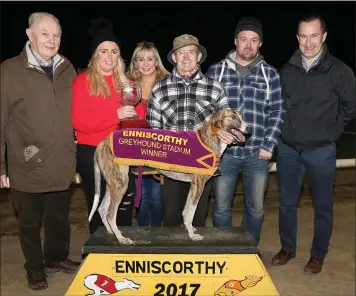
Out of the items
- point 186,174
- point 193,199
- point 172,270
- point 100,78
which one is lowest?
point 172,270

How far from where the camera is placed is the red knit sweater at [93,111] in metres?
3.91

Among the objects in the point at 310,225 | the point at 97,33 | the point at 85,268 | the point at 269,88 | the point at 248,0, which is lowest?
the point at 310,225

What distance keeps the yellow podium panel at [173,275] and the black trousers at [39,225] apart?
1118 mm

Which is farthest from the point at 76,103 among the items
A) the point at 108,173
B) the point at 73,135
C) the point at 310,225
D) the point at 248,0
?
the point at 248,0

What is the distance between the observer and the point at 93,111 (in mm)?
3912

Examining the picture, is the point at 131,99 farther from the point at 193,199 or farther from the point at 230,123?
the point at 193,199

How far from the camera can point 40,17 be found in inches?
152

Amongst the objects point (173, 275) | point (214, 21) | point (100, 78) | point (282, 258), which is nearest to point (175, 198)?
point (173, 275)

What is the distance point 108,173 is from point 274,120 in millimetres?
1728

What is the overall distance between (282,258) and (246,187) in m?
1.11

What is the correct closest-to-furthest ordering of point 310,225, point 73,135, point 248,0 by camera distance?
point 73,135
point 310,225
point 248,0

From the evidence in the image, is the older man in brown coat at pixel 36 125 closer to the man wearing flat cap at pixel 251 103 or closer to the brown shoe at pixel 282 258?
the man wearing flat cap at pixel 251 103

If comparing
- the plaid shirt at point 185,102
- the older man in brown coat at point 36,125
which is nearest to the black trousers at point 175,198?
the plaid shirt at point 185,102

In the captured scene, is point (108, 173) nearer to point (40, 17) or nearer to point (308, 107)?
point (40, 17)
